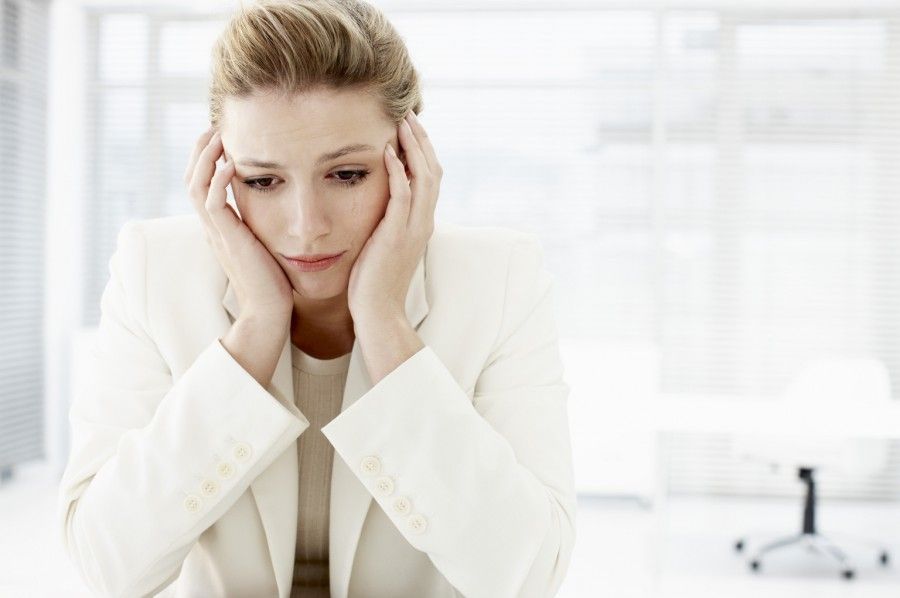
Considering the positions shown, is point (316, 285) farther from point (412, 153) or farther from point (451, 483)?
point (451, 483)

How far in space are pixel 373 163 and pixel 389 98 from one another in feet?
0.32

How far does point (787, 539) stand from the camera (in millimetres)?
4262

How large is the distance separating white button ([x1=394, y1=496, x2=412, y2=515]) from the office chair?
3.26 meters

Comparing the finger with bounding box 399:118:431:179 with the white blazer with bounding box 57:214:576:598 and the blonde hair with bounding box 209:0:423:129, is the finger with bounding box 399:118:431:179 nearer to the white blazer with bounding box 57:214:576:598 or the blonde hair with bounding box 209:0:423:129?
the blonde hair with bounding box 209:0:423:129

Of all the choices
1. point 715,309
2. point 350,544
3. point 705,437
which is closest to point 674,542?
point 705,437

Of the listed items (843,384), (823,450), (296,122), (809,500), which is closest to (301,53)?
(296,122)

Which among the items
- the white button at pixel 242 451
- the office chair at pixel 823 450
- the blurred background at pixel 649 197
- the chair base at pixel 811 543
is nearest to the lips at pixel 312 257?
the white button at pixel 242 451

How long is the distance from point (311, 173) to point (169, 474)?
418 millimetres

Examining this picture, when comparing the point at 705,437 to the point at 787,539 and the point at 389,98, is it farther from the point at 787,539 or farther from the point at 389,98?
the point at 389,98

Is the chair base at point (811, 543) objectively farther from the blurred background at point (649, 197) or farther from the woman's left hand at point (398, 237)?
the woman's left hand at point (398, 237)

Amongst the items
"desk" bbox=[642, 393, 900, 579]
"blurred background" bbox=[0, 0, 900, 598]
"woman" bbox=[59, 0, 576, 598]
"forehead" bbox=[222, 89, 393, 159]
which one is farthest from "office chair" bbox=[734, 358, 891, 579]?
"forehead" bbox=[222, 89, 393, 159]

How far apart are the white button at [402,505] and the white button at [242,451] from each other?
0.19 m

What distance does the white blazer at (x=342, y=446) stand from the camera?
3.74ft

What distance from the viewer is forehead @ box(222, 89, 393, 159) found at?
47.0 inches
